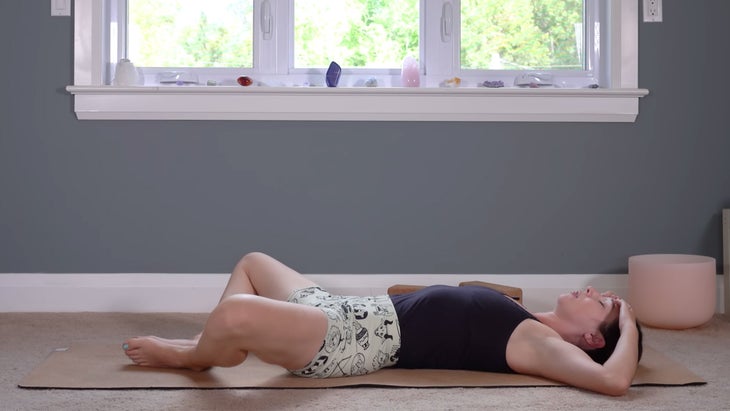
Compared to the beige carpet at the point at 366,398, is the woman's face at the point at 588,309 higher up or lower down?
higher up

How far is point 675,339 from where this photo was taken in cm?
291

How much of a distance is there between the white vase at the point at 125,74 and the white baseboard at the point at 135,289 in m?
0.74

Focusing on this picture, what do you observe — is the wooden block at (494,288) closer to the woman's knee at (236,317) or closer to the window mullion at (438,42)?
the window mullion at (438,42)

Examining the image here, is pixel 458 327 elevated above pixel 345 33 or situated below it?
below

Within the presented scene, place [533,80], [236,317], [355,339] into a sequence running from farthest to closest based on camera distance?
[533,80] → [355,339] → [236,317]

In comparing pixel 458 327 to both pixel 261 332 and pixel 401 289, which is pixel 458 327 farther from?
pixel 401 289

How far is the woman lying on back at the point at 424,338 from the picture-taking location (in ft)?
6.96

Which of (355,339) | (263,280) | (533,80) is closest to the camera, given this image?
(355,339)

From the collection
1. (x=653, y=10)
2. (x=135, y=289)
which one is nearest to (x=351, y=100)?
(x=135, y=289)

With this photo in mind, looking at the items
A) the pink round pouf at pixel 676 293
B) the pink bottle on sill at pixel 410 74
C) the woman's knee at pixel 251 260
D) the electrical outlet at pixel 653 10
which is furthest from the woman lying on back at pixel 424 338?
the electrical outlet at pixel 653 10

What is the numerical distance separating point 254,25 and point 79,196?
95 cm

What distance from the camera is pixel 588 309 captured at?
2.31 metres

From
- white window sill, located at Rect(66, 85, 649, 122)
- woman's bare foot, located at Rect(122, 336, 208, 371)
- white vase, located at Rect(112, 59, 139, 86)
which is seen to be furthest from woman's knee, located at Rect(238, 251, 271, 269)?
→ white vase, located at Rect(112, 59, 139, 86)

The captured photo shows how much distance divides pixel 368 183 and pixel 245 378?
1.26 meters
